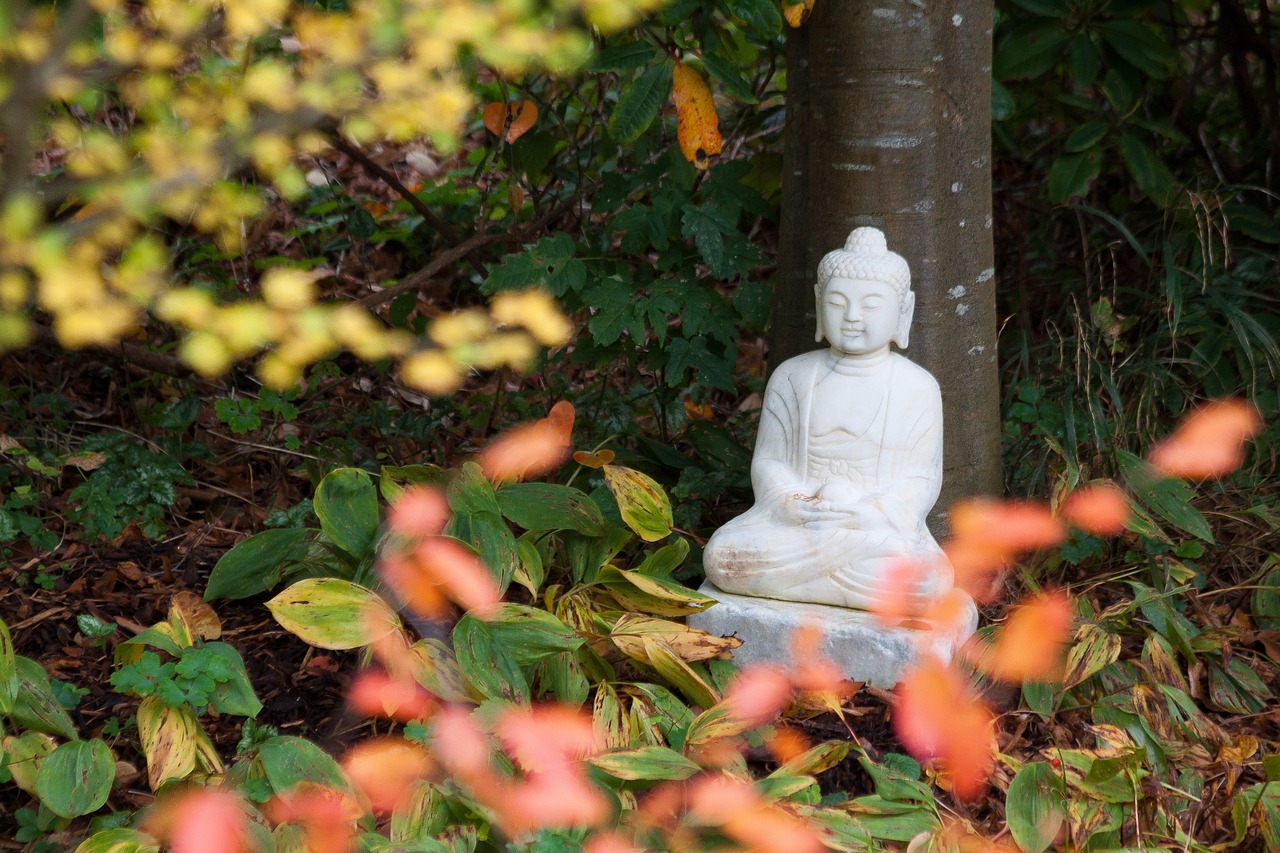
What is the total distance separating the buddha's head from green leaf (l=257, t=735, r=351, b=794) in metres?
1.64

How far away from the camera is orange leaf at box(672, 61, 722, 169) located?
10.5 feet

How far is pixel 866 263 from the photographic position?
10.0 ft

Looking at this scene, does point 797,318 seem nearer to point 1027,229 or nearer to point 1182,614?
point 1182,614

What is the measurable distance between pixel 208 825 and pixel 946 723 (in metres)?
1.68

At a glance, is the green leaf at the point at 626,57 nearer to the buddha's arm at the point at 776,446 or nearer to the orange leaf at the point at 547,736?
the buddha's arm at the point at 776,446

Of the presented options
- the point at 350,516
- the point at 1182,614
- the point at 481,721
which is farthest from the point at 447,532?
the point at 1182,614

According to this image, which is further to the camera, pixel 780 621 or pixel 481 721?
pixel 780 621

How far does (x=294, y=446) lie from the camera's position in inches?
160

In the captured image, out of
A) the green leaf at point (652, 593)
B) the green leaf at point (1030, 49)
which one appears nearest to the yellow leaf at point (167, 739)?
the green leaf at point (652, 593)

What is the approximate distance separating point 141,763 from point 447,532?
889mm

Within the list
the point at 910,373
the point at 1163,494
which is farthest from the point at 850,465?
the point at 1163,494

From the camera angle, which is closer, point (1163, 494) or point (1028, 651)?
point (1028, 651)

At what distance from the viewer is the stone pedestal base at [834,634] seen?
9.68ft

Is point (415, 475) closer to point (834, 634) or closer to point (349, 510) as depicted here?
point (349, 510)
